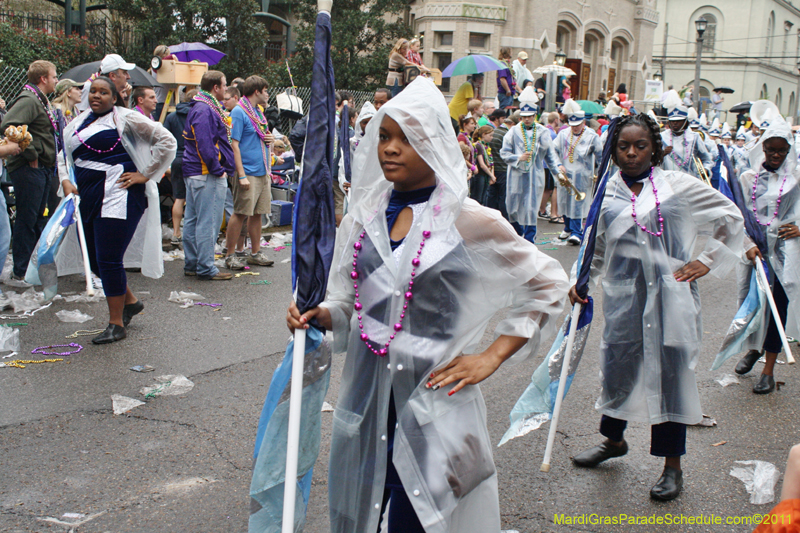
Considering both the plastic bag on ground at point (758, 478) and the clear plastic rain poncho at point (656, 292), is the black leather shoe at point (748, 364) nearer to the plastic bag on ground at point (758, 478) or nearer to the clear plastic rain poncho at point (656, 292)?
the plastic bag on ground at point (758, 478)

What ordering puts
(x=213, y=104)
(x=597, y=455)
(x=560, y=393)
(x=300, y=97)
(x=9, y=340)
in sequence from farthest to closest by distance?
1. (x=300, y=97)
2. (x=213, y=104)
3. (x=9, y=340)
4. (x=597, y=455)
5. (x=560, y=393)

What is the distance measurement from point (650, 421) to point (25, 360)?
13.9 feet

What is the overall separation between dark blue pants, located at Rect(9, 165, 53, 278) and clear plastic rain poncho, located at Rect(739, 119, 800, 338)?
6392mm

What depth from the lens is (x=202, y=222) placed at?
7879 millimetres

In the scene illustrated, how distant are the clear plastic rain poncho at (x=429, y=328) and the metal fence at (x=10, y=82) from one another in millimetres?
10087

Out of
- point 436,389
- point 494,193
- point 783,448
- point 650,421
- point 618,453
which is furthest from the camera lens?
point 494,193

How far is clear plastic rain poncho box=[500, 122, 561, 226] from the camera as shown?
11.2 metres

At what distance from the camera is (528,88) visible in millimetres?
15555

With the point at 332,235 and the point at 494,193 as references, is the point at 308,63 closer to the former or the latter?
the point at 494,193

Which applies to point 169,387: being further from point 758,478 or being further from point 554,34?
point 554,34

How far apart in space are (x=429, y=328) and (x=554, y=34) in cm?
3247

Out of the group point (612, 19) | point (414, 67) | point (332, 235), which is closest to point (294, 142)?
point (414, 67)

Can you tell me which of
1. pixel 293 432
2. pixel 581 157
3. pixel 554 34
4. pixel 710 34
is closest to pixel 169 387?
pixel 293 432

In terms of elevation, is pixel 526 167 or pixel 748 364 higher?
pixel 526 167
